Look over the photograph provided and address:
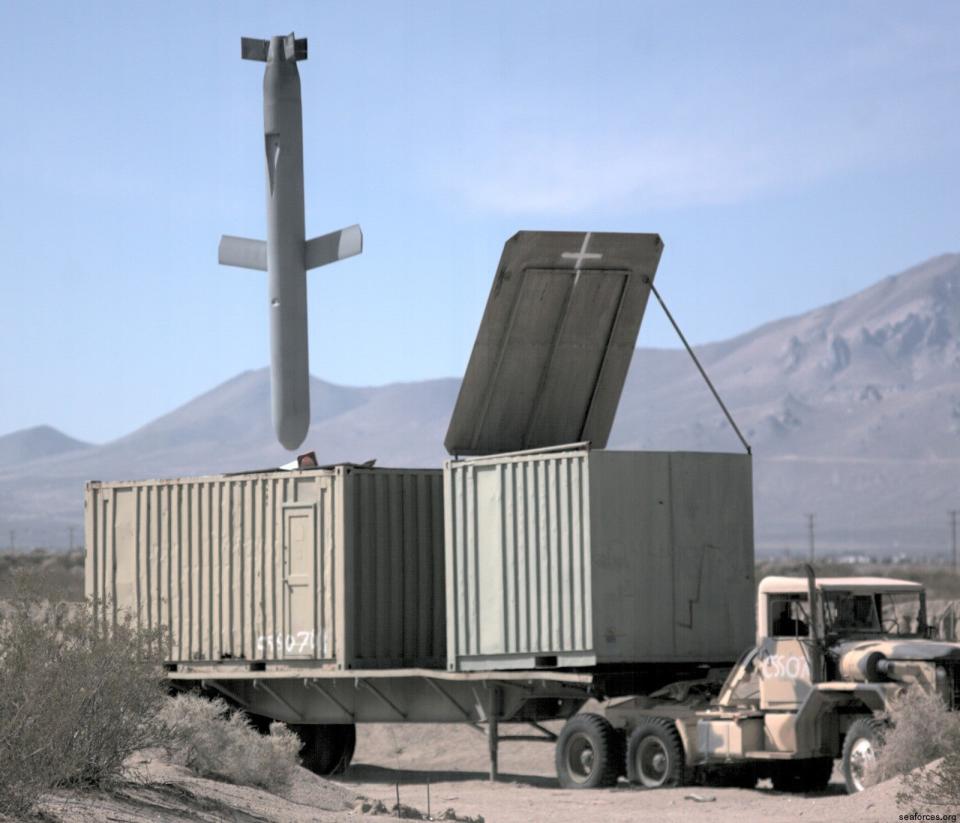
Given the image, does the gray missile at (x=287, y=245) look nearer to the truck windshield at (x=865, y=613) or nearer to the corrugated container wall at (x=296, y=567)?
the corrugated container wall at (x=296, y=567)

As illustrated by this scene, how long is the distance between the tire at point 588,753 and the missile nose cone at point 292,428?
5082 millimetres

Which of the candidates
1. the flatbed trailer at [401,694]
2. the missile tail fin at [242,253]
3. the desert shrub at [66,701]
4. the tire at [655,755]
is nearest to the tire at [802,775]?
the tire at [655,755]

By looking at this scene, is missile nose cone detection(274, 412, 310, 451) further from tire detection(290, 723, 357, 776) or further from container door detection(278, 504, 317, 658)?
tire detection(290, 723, 357, 776)

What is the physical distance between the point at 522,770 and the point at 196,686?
472cm

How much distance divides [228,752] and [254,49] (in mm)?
9794

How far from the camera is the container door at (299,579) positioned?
18.6 m

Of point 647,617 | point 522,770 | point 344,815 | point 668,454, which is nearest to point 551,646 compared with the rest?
point 647,617

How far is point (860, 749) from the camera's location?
50.5ft

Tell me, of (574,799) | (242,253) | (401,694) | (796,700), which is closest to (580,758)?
(574,799)

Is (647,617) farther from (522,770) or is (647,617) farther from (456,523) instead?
(522,770)

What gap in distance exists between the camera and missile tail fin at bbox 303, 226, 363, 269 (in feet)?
64.3

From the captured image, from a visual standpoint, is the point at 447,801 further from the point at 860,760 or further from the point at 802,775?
the point at 860,760

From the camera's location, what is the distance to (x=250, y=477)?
1939 cm

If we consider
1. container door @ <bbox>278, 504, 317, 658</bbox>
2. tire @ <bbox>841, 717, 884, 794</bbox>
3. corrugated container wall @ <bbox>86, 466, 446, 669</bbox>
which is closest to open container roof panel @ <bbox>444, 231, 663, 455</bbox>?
corrugated container wall @ <bbox>86, 466, 446, 669</bbox>
